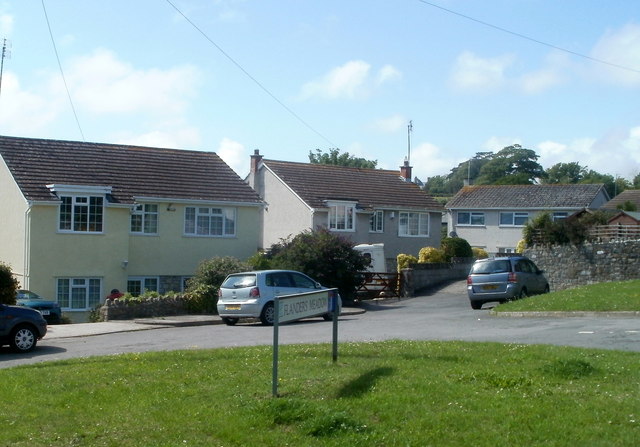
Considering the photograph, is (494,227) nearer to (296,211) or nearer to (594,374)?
(296,211)

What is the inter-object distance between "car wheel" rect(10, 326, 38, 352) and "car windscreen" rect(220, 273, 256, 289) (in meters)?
7.45

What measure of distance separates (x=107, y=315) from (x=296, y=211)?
63.8 feet

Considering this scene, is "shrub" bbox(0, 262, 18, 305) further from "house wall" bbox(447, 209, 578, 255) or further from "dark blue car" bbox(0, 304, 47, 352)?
"house wall" bbox(447, 209, 578, 255)

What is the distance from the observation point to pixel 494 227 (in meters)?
63.5

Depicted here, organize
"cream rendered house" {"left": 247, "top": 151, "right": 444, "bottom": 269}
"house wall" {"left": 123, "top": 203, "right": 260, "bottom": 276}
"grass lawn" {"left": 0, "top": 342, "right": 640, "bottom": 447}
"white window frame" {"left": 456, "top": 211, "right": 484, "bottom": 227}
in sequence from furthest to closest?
"white window frame" {"left": 456, "top": 211, "right": 484, "bottom": 227} < "cream rendered house" {"left": 247, "top": 151, "right": 444, "bottom": 269} < "house wall" {"left": 123, "top": 203, "right": 260, "bottom": 276} < "grass lawn" {"left": 0, "top": 342, "right": 640, "bottom": 447}

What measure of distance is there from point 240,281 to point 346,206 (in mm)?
21579

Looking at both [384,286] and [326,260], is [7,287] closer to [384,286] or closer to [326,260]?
[326,260]

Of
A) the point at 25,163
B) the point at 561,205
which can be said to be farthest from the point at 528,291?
the point at 561,205

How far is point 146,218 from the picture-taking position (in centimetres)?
3728

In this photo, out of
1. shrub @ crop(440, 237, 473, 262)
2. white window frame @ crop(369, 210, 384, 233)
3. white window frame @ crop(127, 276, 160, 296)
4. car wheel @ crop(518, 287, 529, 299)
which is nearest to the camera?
car wheel @ crop(518, 287, 529, 299)

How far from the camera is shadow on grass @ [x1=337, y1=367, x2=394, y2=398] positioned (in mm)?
9484

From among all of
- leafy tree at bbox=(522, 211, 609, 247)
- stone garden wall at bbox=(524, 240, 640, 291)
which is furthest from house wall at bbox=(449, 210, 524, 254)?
stone garden wall at bbox=(524, 240, 640, 291)

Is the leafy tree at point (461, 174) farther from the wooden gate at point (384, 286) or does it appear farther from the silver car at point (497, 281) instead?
the silver car at point (497, 281)

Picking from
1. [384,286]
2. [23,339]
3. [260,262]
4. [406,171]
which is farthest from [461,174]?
[23,339]
